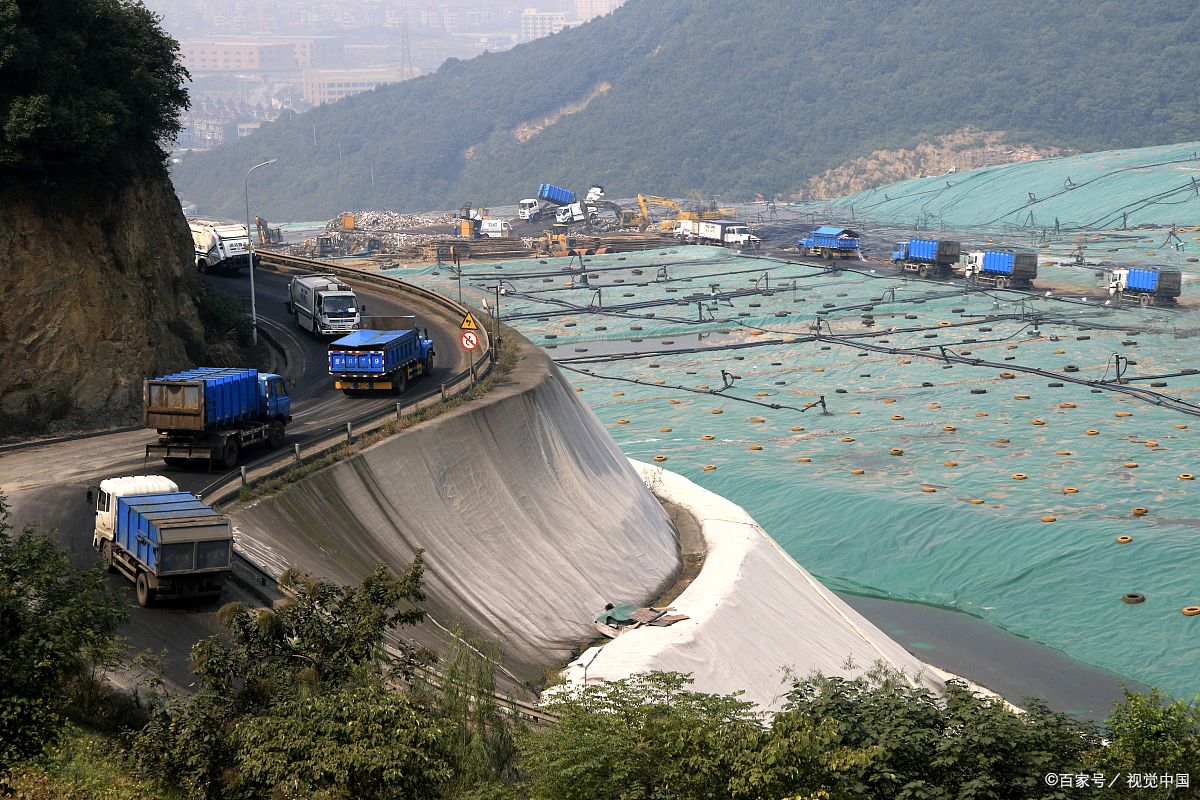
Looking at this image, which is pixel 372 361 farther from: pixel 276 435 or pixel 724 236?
pixel 724 236

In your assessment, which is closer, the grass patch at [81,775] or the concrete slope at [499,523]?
the grass patch at [81,775]

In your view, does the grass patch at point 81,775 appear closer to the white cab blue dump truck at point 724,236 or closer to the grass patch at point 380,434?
the grass patch at point 380,434

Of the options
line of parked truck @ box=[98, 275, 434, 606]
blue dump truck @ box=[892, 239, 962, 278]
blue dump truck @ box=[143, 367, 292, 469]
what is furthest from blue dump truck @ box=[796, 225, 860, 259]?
blue dump truck @ box=[143, 367, 292, 469]

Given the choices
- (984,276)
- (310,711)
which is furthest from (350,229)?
(310,711)

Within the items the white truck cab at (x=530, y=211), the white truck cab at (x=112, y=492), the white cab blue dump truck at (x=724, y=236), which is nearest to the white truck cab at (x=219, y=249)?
the white truck cab at (x=112, y=492)

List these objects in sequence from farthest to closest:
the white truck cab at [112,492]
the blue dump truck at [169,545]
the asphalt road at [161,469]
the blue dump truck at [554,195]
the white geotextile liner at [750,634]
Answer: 1. the blue dump truck at [554,195]
2. the white geotextile liner at [750,634]
3. the white truck cab at [112,492]
4. the blue dump truck at [169,545]
5. the asphalt road at [161,469]

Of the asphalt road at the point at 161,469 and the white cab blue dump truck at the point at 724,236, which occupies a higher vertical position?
the white cab blue dump truck at the point at 724,236

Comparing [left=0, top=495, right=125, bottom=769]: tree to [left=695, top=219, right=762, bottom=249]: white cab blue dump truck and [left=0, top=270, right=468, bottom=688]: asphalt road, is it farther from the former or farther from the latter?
[left=695, top=219, right=762, bottom=249]: white cab blue dump truck
